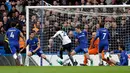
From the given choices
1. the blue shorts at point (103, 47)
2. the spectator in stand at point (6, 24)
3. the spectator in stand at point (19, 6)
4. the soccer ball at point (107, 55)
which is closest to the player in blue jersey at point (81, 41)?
the blue shorts at point (103, 47)

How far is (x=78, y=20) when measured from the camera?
17000 mm

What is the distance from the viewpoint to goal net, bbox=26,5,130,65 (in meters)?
16.8

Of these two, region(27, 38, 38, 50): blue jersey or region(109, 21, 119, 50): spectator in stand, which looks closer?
region(27, 38, 38, 50): blue jersey

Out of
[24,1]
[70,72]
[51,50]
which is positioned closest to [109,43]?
[51,50]

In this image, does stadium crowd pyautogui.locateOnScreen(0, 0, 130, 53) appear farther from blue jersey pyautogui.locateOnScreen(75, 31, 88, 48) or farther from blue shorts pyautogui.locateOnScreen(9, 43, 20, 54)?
blue shorts pyautogui.locateOnScreen(9, 43, 20, 54)

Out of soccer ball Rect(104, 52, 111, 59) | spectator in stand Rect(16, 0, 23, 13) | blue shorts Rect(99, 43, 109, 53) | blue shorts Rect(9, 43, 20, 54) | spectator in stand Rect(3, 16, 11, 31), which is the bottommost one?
soccer ball Rect(104, 52, 111, 59)

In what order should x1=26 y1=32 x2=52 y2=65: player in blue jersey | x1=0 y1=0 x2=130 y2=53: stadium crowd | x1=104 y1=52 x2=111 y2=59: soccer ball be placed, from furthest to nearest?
x1=0 y1=0 x2=130 y2=53: stadium crowd
x1=26 y1=32 x2=52 y2=65: player in blue jersey
x1=104 y1=52 x2=111 y2=59: soccer ball

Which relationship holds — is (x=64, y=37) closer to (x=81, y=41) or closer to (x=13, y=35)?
(x=81, y=41)

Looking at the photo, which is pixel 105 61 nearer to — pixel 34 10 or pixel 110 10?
pixel 110 10

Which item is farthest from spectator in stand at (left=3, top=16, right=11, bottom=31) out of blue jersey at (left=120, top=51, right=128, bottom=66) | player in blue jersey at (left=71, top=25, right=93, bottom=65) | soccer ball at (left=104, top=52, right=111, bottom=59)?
blue jersey at (left=120, top=51, right=128, bottom=66)

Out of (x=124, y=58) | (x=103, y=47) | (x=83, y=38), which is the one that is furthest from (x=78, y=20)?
(x=124, y=58)

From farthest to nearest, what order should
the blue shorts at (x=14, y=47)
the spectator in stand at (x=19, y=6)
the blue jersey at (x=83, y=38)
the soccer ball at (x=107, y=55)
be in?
the spectator in stand at (x=19, y=6) < the blue jersey at (x=83, y=38) < the soccer ball at (x=107, y=55) < the blue shorts at (x=14, y=47)

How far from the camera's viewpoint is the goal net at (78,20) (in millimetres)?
16781

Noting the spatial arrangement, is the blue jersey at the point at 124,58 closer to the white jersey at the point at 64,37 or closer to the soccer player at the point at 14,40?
the white jersey at the point at 64,37
